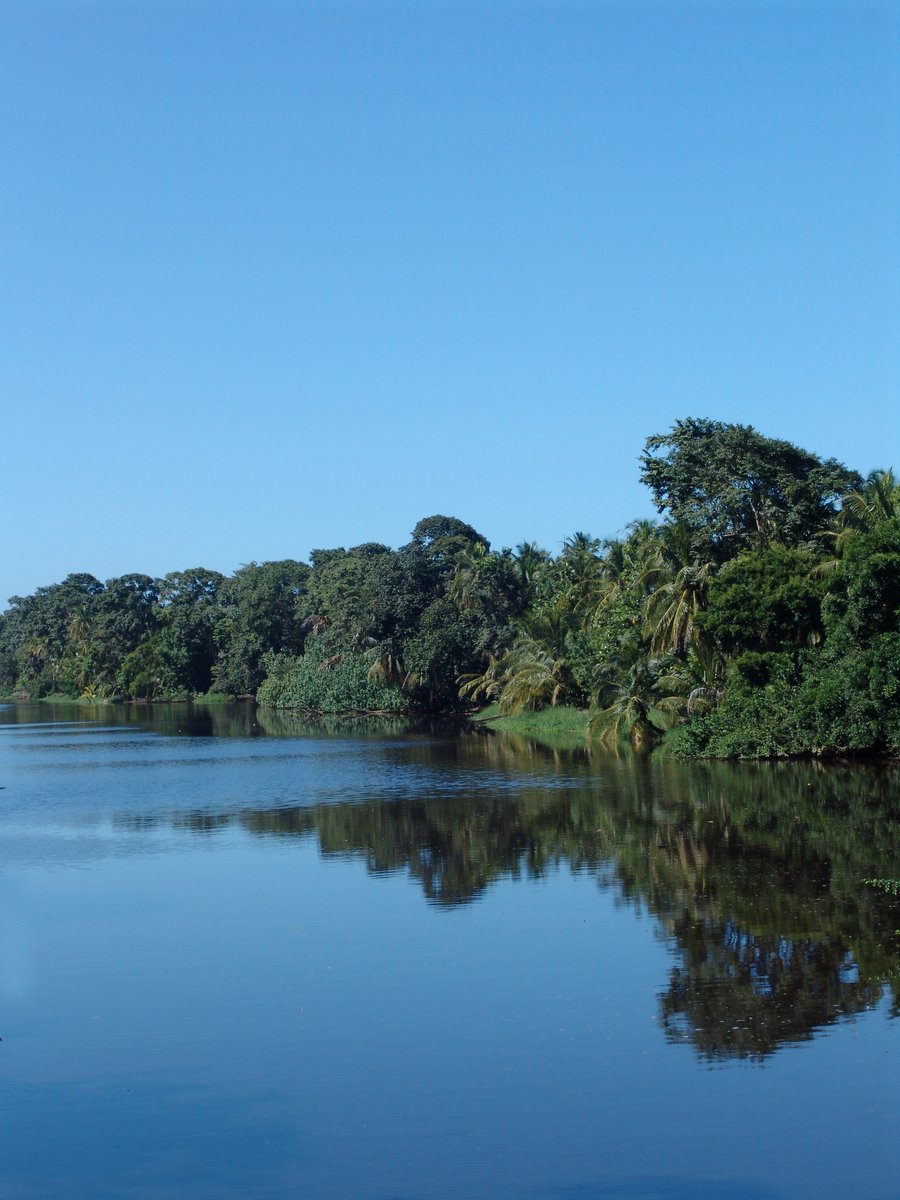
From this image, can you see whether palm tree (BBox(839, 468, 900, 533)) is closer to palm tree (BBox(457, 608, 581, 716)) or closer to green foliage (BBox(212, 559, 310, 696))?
palm tree (BBox(457, 608, 581, 716))

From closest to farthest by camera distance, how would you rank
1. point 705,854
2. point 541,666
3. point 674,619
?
point 705,854 → point 674,619 → point 541,666

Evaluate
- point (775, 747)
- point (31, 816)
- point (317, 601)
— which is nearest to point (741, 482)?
point (775, 747)

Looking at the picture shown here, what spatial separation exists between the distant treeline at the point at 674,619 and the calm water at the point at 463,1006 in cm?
599

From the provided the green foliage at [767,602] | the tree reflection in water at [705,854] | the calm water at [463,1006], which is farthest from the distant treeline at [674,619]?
the calm water at [463,1006]

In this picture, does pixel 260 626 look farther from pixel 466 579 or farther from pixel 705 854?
pixel 705 854

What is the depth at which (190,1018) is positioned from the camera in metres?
13.6

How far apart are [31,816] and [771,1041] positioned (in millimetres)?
25700

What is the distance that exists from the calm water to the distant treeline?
5993 mm

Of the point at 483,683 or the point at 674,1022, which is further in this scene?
the point at 483,683

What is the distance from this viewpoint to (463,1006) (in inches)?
543

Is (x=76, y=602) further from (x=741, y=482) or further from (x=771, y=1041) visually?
(x=771, y=1041)

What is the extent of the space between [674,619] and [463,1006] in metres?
29.2

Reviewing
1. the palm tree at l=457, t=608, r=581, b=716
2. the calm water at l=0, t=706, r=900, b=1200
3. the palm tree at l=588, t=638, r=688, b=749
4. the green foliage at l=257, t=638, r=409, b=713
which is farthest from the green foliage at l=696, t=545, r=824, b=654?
the green foliage at l=257, t=638, r=409, b=713

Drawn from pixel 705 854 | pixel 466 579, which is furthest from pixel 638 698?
pixel 466 579
